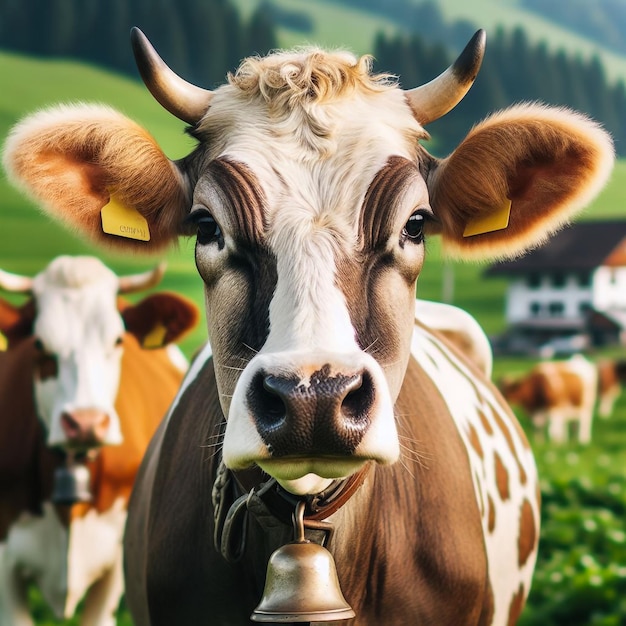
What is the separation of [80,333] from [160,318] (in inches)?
18.8

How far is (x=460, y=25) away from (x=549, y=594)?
10906mm

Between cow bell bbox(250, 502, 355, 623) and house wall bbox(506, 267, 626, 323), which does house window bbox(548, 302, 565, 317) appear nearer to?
house wall bbox(506, 267, 626, 323)

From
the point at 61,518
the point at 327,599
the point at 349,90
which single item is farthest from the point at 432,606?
the point at 61,518

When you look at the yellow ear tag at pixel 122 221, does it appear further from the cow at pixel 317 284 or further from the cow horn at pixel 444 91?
the cow horn at pixel 444 91

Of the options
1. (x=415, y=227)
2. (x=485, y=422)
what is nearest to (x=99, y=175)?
(x=415, y=227)

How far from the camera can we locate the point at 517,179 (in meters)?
2.53

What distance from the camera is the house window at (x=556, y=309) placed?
12.8 m

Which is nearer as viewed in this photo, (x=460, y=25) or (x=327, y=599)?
(x=327, y=599)

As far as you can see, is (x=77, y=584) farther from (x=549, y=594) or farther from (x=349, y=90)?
(x=349, y=90)

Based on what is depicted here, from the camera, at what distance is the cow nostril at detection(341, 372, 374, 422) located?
172 cm

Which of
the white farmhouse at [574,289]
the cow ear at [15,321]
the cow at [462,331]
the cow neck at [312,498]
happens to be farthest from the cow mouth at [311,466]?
the white farmhouse at [574,289]

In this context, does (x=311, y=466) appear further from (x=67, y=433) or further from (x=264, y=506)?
(x=67, y=433)

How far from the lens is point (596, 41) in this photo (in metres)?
14.7

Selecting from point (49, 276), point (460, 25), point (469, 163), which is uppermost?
point (460, 25)
